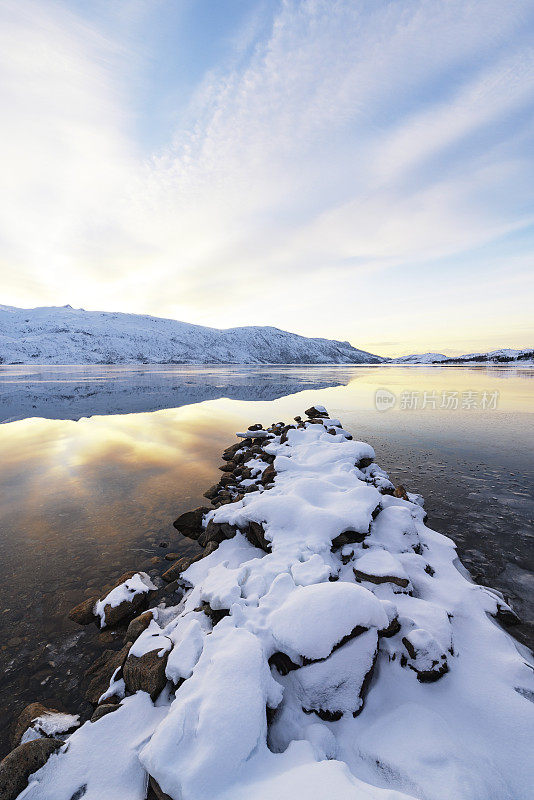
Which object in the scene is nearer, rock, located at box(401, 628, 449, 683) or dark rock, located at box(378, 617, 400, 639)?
rock, located at box(401, 628, 449, 683)

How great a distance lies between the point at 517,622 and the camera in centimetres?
496

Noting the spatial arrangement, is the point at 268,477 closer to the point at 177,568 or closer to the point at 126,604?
the point at 177,568

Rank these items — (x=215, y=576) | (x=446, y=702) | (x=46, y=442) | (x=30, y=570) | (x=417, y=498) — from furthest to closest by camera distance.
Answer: (x=46, y=442) → (x=417, y=498) → (x=30, y=570) → (x=215, y=576) → (x=446, y=702)

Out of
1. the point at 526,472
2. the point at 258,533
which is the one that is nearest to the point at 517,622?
the point at 258,533

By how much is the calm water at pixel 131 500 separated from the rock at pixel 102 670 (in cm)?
17

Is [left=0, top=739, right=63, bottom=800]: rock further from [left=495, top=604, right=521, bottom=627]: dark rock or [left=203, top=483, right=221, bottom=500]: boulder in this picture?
[left=203, top=483, right=221, bottom=500]: boulder

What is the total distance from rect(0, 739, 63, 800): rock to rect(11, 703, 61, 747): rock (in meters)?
0.70

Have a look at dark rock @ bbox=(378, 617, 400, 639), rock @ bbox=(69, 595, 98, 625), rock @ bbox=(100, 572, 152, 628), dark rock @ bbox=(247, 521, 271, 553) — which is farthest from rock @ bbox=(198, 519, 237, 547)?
dark rock @ bbox=(378, 617, 400, 639)

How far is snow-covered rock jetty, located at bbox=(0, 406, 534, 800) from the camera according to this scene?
2758 millimetres

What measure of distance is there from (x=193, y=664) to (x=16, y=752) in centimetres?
178

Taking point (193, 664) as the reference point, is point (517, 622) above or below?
below

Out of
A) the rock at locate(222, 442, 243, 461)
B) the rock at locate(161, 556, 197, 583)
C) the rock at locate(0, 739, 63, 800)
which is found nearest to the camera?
the rock at locate(0, 739, 63, 800)

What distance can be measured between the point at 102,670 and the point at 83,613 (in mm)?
1284

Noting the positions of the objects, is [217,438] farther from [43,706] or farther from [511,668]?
[511,668]
